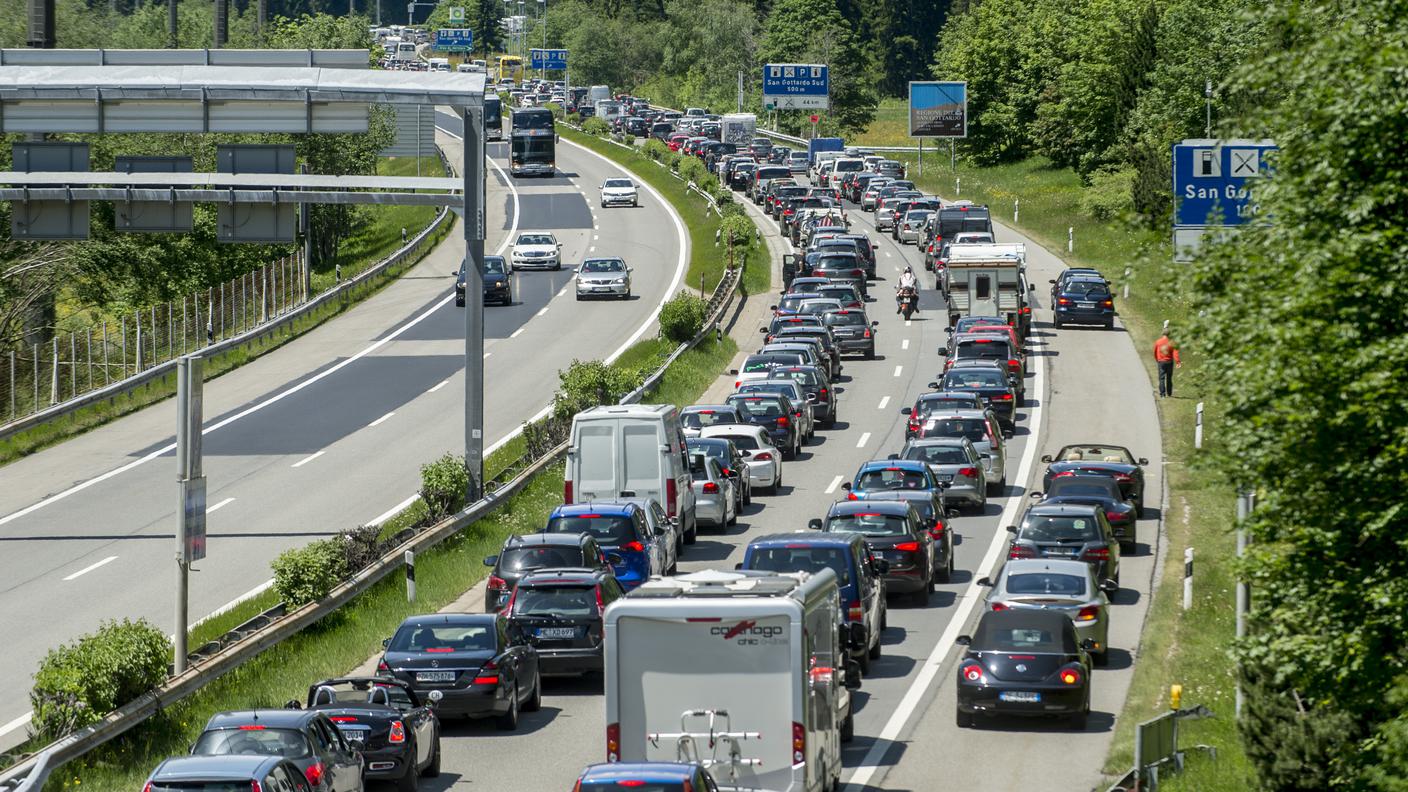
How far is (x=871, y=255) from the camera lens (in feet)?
255

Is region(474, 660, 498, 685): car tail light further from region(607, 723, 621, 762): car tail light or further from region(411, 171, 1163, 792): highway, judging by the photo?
region(607, 723, 621, 762): car tail light

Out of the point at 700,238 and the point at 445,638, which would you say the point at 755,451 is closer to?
the point at 445,638

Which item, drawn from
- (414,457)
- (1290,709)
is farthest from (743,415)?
(1290,709)

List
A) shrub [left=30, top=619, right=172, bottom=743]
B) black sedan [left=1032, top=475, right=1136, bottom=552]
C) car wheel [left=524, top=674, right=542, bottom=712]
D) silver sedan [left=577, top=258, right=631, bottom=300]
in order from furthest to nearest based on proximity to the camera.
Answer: silver sedan [left=577, top=258, right=631, bottom=300], black sedan [left=1032, top=475, right=1136, bottom=552], car wheel [left=524, top=674, right=542, bottom=712], shrub [left=30, top=619, right=172, bottom=743]

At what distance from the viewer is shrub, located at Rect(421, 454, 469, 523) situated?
36875 mm

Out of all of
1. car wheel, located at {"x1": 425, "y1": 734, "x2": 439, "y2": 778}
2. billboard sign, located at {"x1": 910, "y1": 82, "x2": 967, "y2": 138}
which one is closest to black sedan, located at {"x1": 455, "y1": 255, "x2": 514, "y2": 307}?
billboard sign, located at {"x1": 910, "y1": 82, "x2": 967, "y2": 138}

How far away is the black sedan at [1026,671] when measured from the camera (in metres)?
24.0

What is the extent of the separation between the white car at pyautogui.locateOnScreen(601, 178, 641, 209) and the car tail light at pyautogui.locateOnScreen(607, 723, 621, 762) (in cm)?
8234

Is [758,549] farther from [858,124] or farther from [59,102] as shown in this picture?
[858,124]

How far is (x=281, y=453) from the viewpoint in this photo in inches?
1822

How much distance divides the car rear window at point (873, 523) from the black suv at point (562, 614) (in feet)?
18.9

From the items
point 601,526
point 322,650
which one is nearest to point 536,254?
point 601,526

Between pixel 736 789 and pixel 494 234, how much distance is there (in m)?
73.1

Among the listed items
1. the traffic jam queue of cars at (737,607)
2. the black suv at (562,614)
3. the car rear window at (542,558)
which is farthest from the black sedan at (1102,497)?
the black suv at (562,614)
